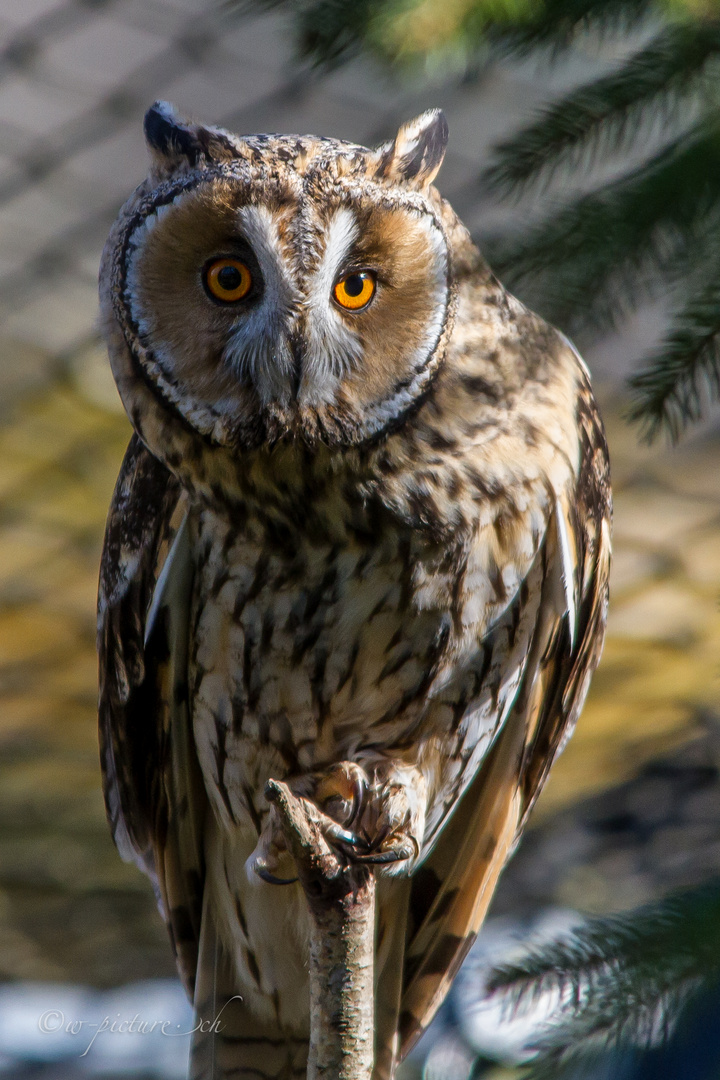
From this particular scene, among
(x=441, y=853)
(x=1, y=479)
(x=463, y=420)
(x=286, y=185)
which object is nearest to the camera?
(x=286, y=185)

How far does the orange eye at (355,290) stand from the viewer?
1.24 meters

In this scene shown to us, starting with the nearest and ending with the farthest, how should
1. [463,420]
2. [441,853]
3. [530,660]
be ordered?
[463,420], [530,660], [441,853]

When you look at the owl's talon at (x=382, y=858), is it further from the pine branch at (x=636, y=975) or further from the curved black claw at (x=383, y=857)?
the pine branch at (x=636, y=975)

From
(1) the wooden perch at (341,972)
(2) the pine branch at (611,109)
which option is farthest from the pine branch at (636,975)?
(1) the wooden perch at (341,972)

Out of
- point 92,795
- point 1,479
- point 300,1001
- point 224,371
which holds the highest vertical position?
point 1,479

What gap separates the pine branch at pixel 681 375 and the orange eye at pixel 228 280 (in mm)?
531

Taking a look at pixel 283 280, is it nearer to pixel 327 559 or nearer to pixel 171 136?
pixel 171 136

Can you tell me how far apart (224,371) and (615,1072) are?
0.83 m

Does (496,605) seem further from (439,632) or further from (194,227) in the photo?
(194,227)

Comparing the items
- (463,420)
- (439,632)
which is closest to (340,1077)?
(439,632)

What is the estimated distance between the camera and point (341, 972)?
124 cm

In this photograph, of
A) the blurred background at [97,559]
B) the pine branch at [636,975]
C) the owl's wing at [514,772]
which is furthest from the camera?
the blurred background at [97,559]

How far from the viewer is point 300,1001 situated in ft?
5.84

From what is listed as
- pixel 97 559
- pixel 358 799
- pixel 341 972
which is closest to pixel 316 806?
pixel 358 799
